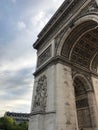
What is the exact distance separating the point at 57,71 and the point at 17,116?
265 feet

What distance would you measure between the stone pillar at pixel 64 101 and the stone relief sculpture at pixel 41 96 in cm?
184

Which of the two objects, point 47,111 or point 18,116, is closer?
point 47,111

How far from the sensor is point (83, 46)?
45.8 ft

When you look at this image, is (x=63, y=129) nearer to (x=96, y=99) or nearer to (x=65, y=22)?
(x=96, y=99)

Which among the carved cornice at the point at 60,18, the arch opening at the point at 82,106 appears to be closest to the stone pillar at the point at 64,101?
the arch opening at the point at 82,106

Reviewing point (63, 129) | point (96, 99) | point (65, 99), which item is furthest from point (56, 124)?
point (96, 99)

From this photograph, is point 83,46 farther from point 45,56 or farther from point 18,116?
point 18,116

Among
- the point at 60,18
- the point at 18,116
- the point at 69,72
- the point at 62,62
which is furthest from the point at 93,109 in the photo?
the point at 18,116

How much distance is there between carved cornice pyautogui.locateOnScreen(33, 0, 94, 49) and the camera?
12453 mm

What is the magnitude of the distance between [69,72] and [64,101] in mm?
3203

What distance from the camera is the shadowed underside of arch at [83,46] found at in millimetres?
12458

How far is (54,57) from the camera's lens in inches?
518

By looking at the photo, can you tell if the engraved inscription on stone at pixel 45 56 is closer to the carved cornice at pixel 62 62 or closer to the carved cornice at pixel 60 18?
the carved cornice at pixel 62 62

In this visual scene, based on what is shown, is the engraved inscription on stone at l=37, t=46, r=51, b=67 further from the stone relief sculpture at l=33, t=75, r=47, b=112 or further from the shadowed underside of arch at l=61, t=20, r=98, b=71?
the stone relief sculpture at l=33, t=75, r=47, b=112
